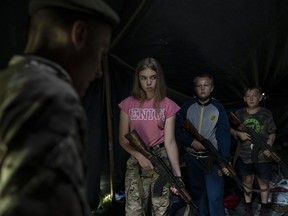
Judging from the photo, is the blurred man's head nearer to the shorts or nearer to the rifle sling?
the rifle sling

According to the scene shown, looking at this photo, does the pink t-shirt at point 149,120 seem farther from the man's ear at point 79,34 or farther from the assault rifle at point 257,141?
the man's ear at point 79,34

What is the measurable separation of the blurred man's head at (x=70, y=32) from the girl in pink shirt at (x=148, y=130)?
6.43 ft

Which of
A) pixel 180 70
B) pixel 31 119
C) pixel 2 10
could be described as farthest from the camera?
pixel 180 70

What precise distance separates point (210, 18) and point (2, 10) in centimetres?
174

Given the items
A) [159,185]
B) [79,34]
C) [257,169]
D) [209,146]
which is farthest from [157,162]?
[79,34]

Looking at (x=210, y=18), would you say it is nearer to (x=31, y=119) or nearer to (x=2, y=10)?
(x=2, y=10)

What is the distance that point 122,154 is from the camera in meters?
3.73

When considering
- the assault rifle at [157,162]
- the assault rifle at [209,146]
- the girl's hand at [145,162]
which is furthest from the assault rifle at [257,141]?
the girl's hand at [145,162]

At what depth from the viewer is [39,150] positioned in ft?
2.08

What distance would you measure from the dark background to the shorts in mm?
839

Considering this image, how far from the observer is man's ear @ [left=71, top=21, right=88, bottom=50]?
0.79m

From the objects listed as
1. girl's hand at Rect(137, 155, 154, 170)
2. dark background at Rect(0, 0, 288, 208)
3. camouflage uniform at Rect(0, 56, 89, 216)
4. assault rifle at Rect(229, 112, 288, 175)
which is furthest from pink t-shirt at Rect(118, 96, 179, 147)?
camouflage uniform at Rect(0, 56, 89, 216)

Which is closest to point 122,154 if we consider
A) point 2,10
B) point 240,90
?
point 240,90

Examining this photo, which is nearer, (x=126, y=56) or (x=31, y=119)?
(x=31, y=119)
